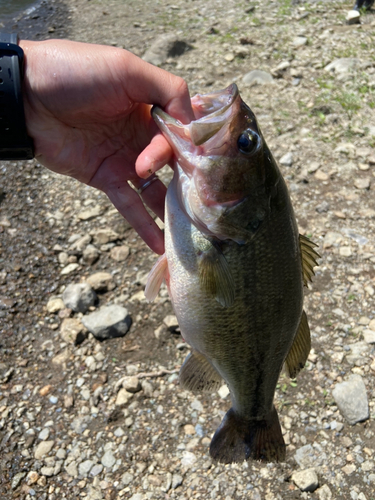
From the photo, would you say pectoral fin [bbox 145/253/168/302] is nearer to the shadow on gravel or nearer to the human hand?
the human hand

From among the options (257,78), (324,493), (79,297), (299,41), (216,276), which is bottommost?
(324,493)

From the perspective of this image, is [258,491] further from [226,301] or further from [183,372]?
[226,301]

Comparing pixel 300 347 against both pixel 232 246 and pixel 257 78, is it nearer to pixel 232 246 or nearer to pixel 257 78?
pixel 232 246

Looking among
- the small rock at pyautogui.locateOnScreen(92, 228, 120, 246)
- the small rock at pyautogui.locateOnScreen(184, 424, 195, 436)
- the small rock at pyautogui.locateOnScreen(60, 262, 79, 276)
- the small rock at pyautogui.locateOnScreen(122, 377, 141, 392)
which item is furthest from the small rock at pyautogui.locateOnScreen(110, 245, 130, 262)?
the small rock at pyautogui.locateOnScreen(184, 424, 195, 436)

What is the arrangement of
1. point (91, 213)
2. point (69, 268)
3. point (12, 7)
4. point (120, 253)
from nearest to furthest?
point (69, 268) → point (120, 253) → point (91, 213) → point (12, 7)

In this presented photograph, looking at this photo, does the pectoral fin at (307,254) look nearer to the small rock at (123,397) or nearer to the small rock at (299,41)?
the small rock at (123,397)

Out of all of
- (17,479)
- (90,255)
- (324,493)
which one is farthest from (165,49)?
(324,493)

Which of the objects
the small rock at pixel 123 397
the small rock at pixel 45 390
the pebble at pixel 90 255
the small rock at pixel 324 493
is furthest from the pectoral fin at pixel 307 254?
the pebble at pixel 90 255

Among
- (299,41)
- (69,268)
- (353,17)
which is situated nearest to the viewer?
(69,268)
